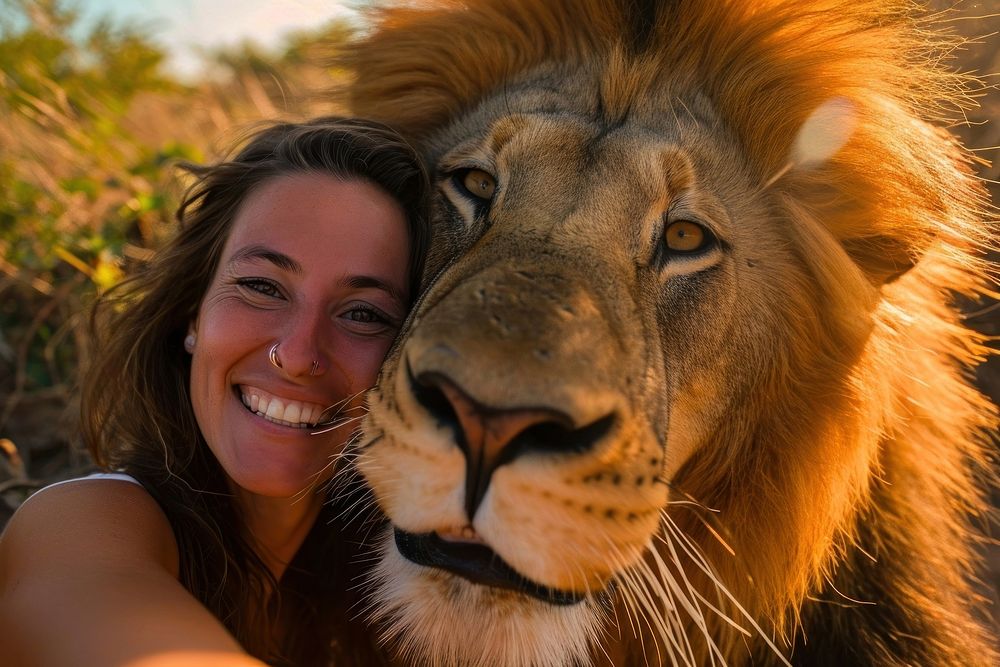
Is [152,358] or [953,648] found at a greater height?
[152,358]

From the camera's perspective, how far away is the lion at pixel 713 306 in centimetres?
210

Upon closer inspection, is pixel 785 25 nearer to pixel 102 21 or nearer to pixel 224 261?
pixel 224 261

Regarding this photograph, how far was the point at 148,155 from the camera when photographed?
20.0 ft

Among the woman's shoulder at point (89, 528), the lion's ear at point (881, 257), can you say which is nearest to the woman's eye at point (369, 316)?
the woman's shoulder at point (89, 528)

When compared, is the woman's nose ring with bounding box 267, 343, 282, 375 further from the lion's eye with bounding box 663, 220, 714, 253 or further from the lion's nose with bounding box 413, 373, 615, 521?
the lion's eye with bounding box 663, 220, 714, 253

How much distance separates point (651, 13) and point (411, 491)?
5.12 ft

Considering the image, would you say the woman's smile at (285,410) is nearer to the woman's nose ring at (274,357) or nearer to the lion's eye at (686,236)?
the woman's nose ring at (274,357)

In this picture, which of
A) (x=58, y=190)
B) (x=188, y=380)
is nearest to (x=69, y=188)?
(x=58, y=190)

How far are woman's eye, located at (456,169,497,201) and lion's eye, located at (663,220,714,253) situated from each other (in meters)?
0.48

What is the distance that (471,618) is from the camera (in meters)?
2.08

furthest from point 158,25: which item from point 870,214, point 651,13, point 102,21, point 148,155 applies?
point 870,214

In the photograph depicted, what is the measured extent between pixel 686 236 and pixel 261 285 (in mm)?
1131

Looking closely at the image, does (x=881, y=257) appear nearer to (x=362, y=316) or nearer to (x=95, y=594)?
(x=362, y=316)

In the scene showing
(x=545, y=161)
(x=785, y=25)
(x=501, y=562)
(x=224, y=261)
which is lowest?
(x=501, y=562)
